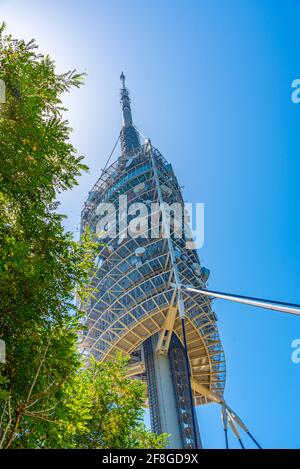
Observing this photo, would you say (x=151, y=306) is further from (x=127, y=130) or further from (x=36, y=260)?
(x=127, y=130)

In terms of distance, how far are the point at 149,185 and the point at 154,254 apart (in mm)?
9478

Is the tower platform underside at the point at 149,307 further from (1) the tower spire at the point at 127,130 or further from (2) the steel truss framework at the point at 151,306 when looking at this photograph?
(1) the tower spire at the point at 127,130

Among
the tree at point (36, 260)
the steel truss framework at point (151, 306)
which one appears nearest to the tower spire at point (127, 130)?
the steel truss framework at point (151, 306)

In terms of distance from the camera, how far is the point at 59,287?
381 inches

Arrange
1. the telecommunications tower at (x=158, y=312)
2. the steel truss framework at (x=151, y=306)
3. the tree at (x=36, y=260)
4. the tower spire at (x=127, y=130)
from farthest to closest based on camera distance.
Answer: the tower spire at (x=127, y=130) → the steel truss framework at (x=151, y=306) → the telecommunications tower at (x=158, y=312) → the tree at (x=36, y=260)

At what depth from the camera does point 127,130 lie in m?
66.1

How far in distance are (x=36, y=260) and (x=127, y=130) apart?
59332 mm

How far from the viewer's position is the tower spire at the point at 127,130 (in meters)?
62.8

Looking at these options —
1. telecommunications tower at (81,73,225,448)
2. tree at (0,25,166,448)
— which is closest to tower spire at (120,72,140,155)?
telecommunications tower at (81,73,225,448)

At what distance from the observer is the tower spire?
6284 cm

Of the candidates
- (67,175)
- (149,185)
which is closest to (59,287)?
(67,175)

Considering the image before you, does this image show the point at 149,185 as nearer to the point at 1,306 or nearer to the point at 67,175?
the point at 67,175

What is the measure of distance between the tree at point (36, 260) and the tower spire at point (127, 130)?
49432 mm

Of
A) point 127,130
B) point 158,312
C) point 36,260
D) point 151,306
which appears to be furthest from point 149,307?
point 127,130
